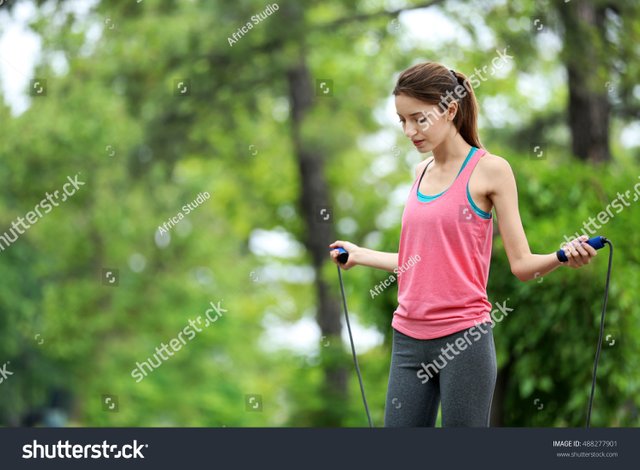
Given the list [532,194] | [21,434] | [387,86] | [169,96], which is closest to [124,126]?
[169,96]

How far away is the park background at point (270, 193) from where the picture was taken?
19.5ft

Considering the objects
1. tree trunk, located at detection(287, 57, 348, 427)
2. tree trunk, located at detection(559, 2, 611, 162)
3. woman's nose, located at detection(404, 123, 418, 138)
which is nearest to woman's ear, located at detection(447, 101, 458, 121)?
woman's nose, located at detection(404, 123, 418, 138)

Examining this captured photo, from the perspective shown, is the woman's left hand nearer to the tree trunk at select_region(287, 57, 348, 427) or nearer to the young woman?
the young woman

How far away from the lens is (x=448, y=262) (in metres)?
2.76

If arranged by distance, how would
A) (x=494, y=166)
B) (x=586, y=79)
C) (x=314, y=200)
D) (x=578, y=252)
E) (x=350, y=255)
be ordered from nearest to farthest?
(x=578, y=252)
(x=494, y=166)
(x=350, y=255)
(x=586, y=79)
(x=314, y=200)

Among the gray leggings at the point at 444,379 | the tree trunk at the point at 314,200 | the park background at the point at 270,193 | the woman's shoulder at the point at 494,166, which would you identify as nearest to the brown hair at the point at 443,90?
the woman's shoulder at the point at 494,166

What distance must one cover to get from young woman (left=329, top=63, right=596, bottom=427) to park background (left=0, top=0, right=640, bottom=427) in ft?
9.33

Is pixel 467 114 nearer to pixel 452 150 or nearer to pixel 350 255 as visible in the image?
pixel 452 150

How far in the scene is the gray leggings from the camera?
2748 mm

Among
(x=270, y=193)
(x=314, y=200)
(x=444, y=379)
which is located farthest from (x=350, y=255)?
(x=270, y=193)

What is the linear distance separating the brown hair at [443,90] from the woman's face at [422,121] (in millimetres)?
17

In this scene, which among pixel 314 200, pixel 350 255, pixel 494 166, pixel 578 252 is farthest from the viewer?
pixel 314 200

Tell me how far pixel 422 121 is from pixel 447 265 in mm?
427

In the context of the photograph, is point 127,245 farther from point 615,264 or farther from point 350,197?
point 615,264
